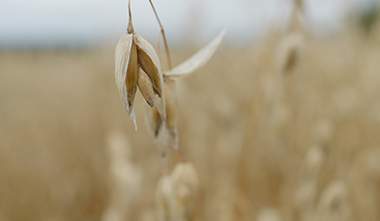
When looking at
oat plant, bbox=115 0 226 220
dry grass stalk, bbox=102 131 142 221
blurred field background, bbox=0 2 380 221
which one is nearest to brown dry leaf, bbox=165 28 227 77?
oat plant, bbox=115 0 226 220

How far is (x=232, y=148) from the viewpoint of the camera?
119 centimetres

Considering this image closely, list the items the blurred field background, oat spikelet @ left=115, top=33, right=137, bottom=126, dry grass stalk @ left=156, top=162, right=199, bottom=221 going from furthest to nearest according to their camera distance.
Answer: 1. the blurred field background
2. dry grass stalk @ left=156, top=162, right=199, bottom=221
3. oat spikelet @ left=115, top=33, right=137, bottom=126

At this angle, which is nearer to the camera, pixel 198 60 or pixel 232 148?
pixel 198 60

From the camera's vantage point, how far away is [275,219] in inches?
25.3

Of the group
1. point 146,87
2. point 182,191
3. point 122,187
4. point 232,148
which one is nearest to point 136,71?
point 146,87

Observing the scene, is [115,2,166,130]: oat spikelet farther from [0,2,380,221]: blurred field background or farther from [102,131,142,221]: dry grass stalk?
[102,131,142,221]: dry grass stalk

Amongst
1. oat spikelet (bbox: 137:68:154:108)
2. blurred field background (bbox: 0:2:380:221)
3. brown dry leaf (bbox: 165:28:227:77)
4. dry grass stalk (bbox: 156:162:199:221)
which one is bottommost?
blurred field background (bbox: 0:2:380:221)

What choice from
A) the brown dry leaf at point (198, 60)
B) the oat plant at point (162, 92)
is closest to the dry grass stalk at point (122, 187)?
the oat plant at point (162, 92)

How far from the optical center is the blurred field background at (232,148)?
0.62m

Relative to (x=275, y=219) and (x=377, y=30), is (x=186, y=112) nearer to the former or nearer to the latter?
(x=275, y=219)

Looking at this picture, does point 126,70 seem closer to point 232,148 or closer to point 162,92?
point 162,92

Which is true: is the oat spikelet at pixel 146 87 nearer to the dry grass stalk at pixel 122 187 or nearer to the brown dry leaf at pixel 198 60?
the brown dry leaf at pixel 198 60

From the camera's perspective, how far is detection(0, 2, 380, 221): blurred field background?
623 mm

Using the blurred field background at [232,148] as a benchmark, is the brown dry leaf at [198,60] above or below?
above
